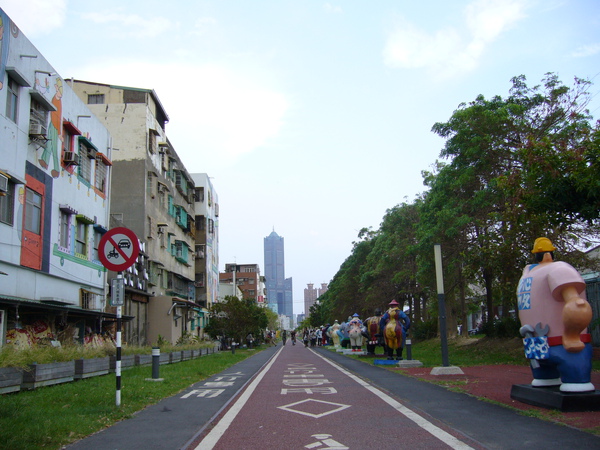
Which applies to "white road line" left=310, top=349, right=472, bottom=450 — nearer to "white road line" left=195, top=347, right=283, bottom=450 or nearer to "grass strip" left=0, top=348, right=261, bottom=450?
"white road line" left=195, top=347, right=283, bottom=450

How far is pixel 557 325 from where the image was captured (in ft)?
28.3

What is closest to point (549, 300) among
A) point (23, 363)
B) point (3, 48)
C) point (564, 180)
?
point (564, 180)

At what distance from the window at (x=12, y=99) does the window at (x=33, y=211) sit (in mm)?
2393

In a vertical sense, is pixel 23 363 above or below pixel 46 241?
below

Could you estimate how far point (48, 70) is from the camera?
20.2 m

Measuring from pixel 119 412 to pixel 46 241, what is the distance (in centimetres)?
1212

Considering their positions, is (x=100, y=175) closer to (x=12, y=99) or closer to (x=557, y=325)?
(x=12, y=99)

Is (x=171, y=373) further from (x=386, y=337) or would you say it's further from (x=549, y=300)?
(x=549, y=300)

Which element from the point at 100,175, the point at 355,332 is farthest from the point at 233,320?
the point at 100,175

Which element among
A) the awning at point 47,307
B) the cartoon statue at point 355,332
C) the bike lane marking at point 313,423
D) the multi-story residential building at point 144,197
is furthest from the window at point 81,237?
the cartoon statue at point 355,332

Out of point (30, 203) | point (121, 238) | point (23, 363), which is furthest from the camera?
point (30, 203)

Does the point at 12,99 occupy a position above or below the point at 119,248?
above

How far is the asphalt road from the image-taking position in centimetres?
654

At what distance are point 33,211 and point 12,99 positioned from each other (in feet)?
11.8
